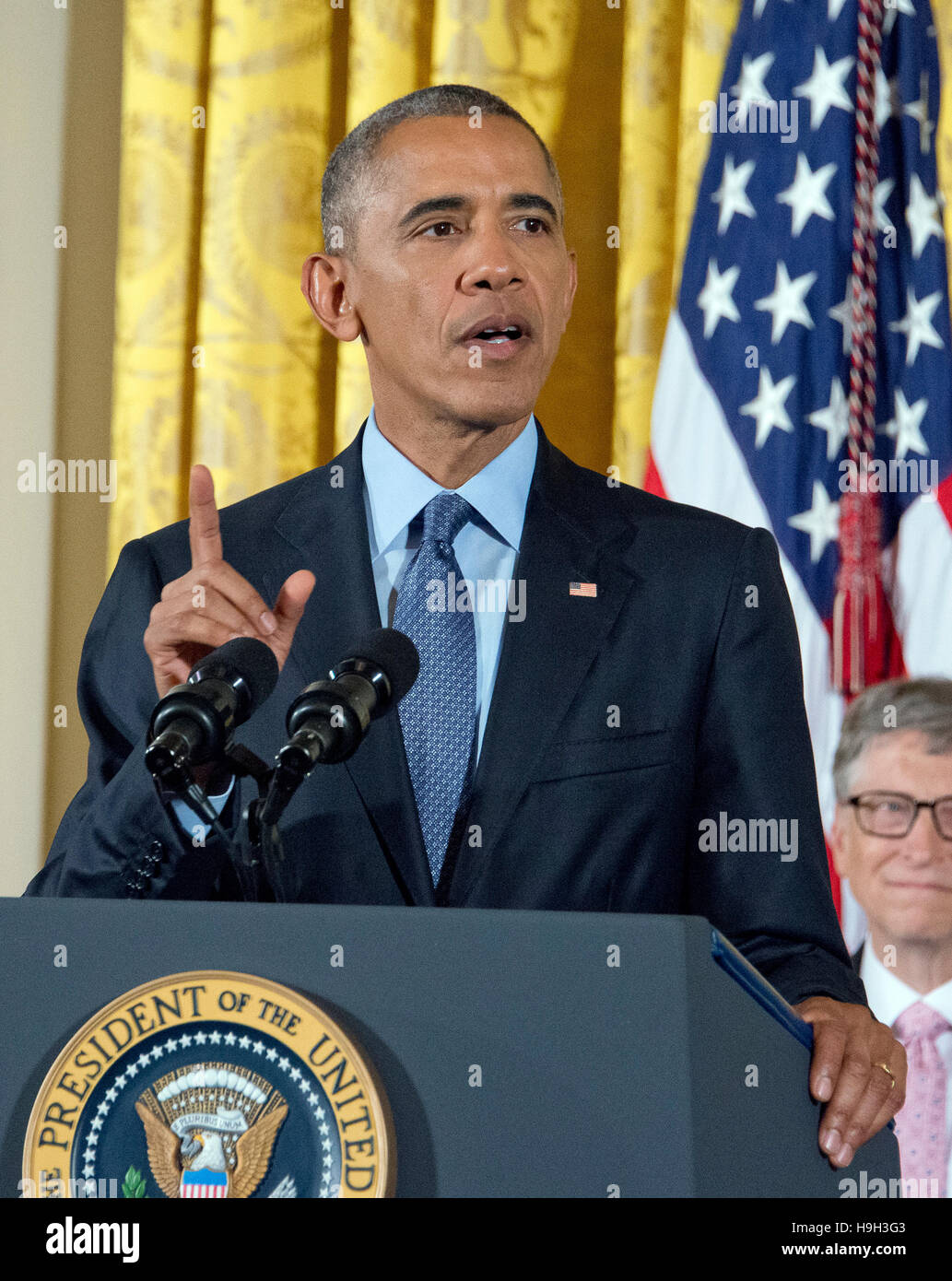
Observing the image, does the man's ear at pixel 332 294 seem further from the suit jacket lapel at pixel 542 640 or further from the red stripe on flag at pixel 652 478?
the red stripe on flag at pixel 652 478

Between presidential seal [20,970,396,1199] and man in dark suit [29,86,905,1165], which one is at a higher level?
man in dark suit [29,86,905,1165]

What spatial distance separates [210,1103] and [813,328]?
214cm

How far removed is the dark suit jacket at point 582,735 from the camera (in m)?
1.50

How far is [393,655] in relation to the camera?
116 centimetres

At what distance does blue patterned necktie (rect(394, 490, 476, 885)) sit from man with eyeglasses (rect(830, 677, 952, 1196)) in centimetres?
102

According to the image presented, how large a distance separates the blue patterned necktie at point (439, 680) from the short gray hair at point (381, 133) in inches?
17.0

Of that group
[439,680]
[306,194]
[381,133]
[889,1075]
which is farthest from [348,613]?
[306,194]

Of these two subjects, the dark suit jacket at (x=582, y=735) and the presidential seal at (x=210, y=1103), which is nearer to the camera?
the presidential seal at (x=210, y=1103)

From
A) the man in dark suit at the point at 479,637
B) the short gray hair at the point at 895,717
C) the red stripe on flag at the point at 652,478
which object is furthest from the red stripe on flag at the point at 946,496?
the man in dark suit at the point at 479,637

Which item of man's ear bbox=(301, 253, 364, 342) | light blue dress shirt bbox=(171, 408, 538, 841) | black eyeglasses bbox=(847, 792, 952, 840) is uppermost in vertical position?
man's ear bbox=(301, 253, 364, 342)

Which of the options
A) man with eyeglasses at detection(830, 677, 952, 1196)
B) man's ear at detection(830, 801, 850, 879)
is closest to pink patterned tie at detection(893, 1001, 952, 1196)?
man with eyeglasses at detection(830, 677, 952, 1196)

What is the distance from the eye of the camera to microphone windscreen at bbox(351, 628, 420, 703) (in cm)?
115

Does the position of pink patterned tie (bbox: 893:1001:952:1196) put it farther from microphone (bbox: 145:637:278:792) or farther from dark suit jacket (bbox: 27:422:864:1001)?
microphone (bbox: 145:637:278:792)
